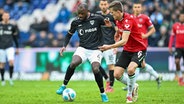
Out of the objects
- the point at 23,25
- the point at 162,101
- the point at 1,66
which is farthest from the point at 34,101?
the point at 23,25

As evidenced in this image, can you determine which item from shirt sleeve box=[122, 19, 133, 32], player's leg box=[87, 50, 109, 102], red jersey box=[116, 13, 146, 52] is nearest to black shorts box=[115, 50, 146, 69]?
red jersey box=[116, 13, 146, 52]

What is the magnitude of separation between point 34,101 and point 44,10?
21653 millimetres

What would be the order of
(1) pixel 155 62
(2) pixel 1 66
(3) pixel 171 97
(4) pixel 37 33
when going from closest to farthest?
(3) pixel 171 97 → (2) pixel 1 66 → (1) pixel 155 62 → (4) pixel 37 33

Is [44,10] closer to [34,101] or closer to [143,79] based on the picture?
[143,79]

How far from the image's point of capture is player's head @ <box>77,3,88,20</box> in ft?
50.4

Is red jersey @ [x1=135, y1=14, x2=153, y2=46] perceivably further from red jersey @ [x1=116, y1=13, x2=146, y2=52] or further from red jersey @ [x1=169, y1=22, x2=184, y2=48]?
red jersey @ [x1=116, y1=13, x2=146, y2=52]

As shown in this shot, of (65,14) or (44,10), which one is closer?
(65,14)

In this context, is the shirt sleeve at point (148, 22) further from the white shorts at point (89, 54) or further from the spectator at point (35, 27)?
the spectator at point (35, 27)

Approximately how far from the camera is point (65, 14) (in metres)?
34.2

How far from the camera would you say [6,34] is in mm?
25328

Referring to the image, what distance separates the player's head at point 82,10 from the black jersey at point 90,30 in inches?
12.1

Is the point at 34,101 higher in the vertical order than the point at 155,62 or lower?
higher

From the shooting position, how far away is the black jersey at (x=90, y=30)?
15.9 meters

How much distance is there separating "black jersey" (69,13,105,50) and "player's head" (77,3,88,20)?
12.1 inches
